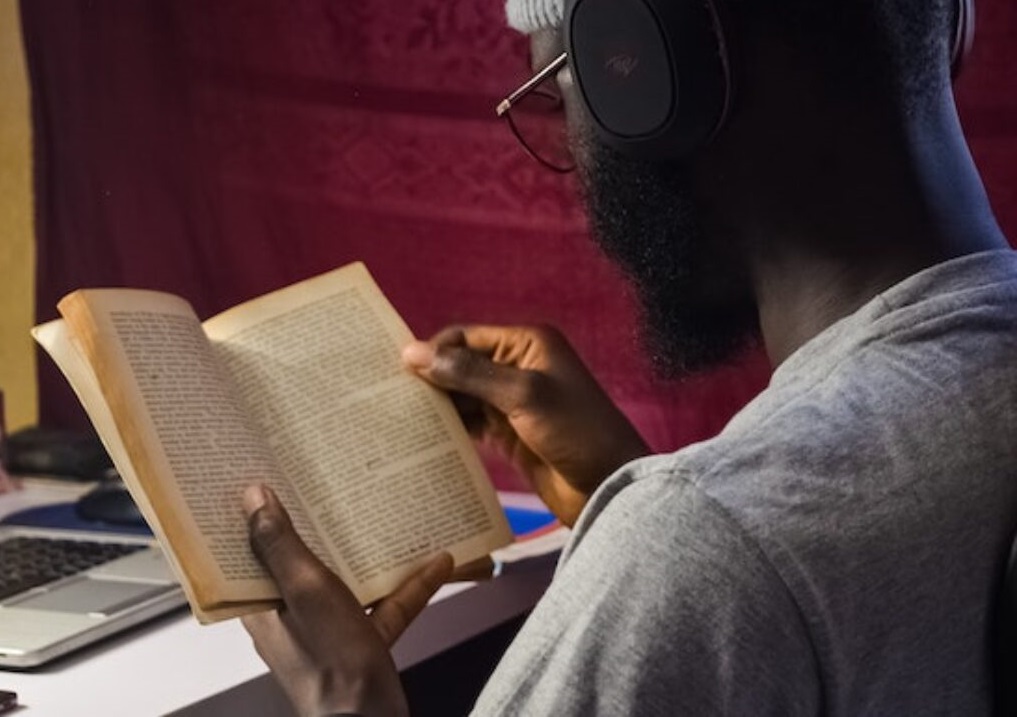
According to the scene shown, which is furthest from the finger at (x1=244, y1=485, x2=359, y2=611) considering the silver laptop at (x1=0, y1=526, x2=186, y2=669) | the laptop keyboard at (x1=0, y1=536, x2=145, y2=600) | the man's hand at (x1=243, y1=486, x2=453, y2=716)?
the laptop keyboard at (x1=0, y1=536, x2=145, y2=600)

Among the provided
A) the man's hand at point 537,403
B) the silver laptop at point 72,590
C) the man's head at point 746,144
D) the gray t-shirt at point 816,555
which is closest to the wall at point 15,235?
the silver laptop at point 72,590

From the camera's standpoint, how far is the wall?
1.91 meters

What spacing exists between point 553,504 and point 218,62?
632 millimetres

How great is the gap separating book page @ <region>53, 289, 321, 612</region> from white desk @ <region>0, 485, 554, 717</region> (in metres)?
0.10

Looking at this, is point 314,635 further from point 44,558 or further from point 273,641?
point 44,558

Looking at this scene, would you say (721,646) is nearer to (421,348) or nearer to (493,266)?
(421,348)

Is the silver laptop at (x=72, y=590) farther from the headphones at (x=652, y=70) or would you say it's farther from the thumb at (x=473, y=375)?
the headphones at (x=652, y=70)

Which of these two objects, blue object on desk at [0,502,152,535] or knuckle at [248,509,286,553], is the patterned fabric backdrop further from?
knuckle at [248,509,286,553]

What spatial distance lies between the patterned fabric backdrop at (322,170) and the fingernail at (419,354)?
0.87 ft

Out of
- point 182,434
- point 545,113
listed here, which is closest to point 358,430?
point 182,434

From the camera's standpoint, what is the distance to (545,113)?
1168mm

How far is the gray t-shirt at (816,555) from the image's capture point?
824mm

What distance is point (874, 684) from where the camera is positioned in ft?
2.80

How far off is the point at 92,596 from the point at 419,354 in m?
0.29
